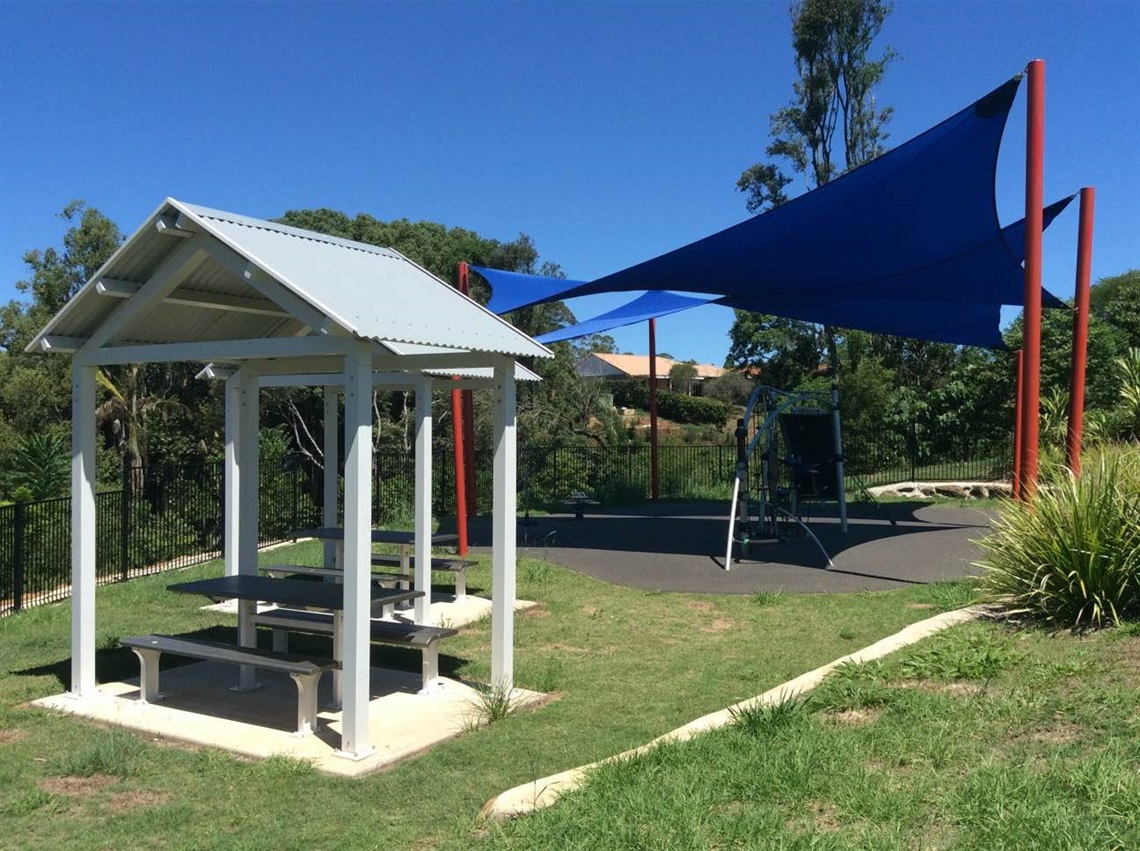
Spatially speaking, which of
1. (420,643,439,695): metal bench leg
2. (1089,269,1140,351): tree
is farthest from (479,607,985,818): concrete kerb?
(1089,269,1140,351): tree

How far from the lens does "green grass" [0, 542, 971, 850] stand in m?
4.01

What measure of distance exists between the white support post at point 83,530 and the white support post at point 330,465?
299 cm

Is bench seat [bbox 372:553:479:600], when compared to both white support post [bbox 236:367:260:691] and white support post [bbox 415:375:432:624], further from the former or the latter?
white support post [bbox 236:367:260:691]

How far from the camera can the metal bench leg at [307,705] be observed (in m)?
5.14

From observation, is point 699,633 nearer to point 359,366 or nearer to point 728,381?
point 359,366

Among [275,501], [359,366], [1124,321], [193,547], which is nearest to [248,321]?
[359,366]

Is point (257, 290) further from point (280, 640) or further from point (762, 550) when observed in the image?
point (762, 550)

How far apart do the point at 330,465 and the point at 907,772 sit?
6823 millimetres

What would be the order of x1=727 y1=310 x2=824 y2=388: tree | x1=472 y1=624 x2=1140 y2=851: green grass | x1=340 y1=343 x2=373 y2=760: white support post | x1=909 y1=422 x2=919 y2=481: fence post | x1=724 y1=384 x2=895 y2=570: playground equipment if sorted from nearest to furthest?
x1=472 y1=624 x2=1140 y2=851: green grass < x1=340 y1=343 x2=373 y2=760: white support post < x1=724 y1=384 x2=895 y2=570: playground equipment < x1=909 y1=422 x2=919 y2=481: fence post < x1=727 y1=310 x2=824 y2=388: tree

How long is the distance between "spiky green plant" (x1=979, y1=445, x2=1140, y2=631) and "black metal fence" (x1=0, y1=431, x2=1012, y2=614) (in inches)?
270

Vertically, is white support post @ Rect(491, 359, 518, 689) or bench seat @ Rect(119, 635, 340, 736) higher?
white support post @ Rect(491, 359, 518, 689)

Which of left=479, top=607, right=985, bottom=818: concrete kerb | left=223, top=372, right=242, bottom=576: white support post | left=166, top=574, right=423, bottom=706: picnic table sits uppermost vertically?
left=223, top=372, right=242, bottom=576: white support post

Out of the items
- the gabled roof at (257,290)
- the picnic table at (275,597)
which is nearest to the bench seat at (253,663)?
the picnic table at (275,597)

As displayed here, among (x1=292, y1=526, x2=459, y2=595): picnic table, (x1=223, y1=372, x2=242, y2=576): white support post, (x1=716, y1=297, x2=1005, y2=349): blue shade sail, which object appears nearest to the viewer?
(x1=223, y1=372, x2=242, y2=576): white support post
